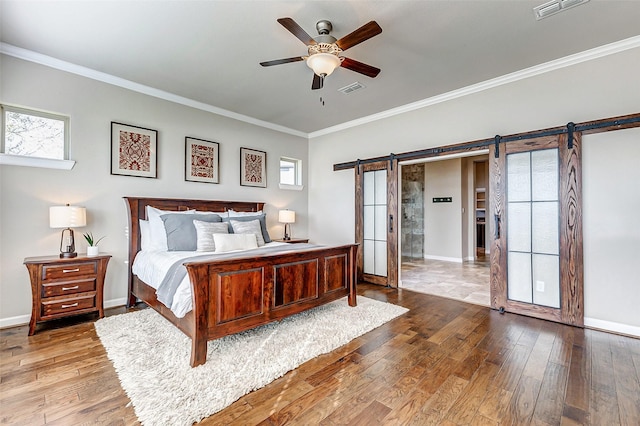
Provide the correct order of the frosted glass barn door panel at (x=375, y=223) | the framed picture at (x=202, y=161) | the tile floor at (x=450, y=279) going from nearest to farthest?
the tile floor at (x=450, y=279), the framed picture at (x=202, y=161), the frosted glass barn door panel at (x=375, y=223)

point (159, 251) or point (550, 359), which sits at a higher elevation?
point (159, 251)

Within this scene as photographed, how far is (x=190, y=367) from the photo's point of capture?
7.07 ft

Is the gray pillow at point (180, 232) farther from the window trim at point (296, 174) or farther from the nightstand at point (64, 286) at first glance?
the window trim at point (296, 174)

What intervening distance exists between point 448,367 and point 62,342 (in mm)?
3408

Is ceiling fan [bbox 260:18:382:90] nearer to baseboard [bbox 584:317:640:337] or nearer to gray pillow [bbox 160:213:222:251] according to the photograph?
gray pillow [bbox 160:213:222:251]

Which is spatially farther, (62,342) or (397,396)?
(62,342)

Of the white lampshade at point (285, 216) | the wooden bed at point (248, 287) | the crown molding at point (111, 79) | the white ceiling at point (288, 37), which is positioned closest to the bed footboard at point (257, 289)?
the wooden bed at point (248, 287)

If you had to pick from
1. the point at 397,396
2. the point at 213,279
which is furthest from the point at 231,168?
the point at 397,396

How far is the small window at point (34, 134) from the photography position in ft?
10.1

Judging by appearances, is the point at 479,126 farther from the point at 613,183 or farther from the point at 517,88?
the point at 613,183

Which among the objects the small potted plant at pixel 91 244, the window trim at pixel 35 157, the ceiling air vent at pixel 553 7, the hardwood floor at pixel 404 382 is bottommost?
the hardwood floor at pixel 404 382

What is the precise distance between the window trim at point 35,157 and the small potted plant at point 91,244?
2.69 ft

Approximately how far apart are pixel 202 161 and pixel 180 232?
60.4 inches

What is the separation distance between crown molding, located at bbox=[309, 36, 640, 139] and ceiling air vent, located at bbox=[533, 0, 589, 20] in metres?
0.97
